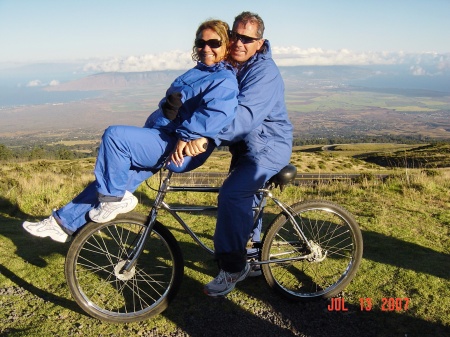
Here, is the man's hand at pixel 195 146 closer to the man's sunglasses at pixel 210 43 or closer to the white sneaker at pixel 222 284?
the man's sunglasses at pixel 210 43

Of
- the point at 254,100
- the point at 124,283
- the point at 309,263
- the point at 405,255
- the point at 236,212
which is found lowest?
the point at 405,255

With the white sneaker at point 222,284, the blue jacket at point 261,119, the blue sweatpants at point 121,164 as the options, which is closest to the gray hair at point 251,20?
the blue jacket at point 261,119

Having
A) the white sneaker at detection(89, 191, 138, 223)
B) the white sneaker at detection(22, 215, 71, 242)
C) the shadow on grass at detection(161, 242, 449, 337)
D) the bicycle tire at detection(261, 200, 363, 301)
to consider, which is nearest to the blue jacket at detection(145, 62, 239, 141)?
the white sneaker at detection(89, 191, 138, 223)

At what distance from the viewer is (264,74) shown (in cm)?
321

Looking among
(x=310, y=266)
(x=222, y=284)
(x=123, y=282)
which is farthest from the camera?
(x=310, y=266)

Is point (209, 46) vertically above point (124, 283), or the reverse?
point (209, 46)

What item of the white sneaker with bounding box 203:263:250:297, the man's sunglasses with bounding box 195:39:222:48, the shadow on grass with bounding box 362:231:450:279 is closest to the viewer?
the man's sunglasses with bounding box 195:39:222:48

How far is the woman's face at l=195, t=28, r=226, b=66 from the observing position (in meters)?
3.22

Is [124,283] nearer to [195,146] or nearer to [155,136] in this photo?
[155,136]

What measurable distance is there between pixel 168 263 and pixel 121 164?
5.75 ft

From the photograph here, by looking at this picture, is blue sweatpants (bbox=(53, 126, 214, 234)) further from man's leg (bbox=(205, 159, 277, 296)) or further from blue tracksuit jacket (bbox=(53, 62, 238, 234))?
man's leg (bbox=(205, 159, 277, 296))

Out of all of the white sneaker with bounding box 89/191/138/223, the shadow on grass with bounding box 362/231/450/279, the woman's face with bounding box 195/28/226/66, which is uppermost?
the woman's face with bounding box 195/28/226/66

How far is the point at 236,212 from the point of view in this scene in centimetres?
331

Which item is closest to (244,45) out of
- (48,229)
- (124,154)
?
(124,154)
